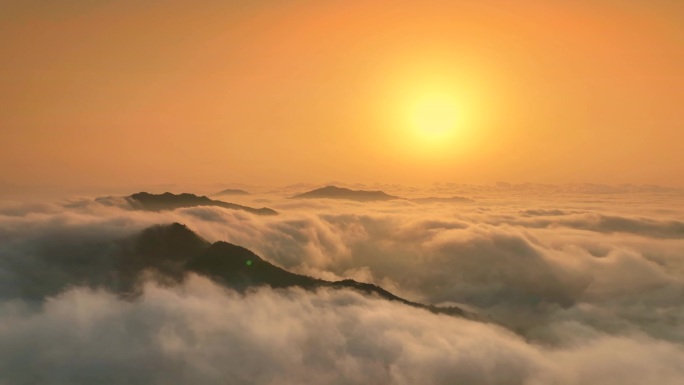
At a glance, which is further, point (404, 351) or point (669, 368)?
point (404, 351)

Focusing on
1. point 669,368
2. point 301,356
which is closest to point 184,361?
point 301,356

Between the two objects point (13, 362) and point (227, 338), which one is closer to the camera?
point (13, 362)

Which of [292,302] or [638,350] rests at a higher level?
[292,302]

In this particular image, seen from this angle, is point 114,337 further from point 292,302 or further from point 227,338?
point 292,302

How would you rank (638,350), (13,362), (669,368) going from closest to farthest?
(669,368) → (13,362) → (638,350)

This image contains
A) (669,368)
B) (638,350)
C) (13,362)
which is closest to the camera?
(669,368)

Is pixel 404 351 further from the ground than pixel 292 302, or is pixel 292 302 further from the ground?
pixel 292 302

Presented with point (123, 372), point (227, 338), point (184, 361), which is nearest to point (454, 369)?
point (227, 338)

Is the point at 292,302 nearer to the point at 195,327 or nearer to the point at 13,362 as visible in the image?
the point at 195,327
